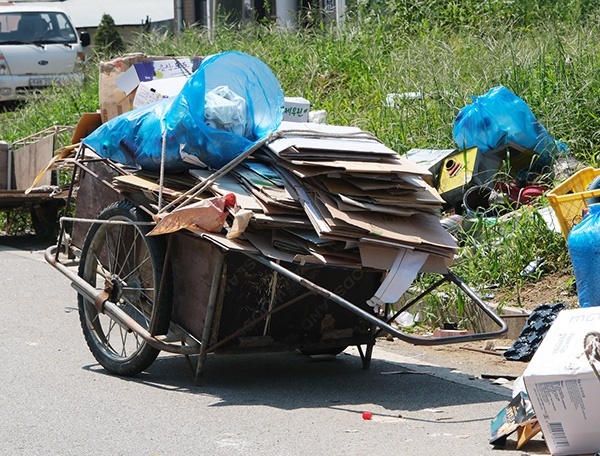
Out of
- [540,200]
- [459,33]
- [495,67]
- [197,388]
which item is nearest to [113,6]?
[459,33]

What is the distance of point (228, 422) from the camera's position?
5.14 meters

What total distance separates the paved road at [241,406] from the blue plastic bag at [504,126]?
267cm

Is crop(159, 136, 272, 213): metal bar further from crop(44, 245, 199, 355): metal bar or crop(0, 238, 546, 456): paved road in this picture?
crop(0, 238, 546, 456): paved road

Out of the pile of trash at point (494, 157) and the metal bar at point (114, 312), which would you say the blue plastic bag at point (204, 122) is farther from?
the pile of trash at point (494, 157)

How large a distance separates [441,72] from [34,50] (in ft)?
31.5

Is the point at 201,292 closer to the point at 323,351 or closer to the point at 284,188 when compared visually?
the point at 284,188

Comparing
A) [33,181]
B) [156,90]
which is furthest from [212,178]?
[33,181]

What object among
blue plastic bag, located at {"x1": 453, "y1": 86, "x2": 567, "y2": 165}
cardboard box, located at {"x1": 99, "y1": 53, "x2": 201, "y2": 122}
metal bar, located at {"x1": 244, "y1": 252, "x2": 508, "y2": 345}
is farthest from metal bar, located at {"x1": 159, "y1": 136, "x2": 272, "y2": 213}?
cardboard box, located at {"x1": 99, "y1": 53, "x2": 201, "y2": 122}

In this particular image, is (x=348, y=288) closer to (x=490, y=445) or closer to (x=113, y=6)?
(x=490, y=445)

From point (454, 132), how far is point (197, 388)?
415 cm

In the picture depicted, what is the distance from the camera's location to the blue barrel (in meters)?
5.74

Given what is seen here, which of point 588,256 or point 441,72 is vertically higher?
point 441,72

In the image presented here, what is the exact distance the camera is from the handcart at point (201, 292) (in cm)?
544

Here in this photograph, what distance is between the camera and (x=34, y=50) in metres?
18.1
